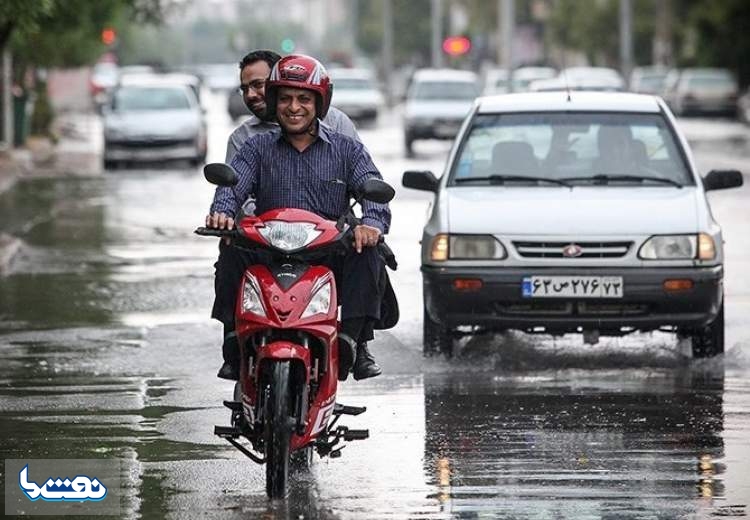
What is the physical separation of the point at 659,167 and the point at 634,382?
76.8 inches

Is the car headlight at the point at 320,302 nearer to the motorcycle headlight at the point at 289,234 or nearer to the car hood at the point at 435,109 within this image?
the motorcycle headlight at the point at 289,234

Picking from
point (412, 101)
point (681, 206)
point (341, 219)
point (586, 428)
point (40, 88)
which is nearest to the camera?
point (341, 219)

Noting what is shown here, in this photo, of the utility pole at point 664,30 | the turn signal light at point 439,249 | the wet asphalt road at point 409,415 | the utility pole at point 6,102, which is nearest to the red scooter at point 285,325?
the wet asphalt road at point 409,415

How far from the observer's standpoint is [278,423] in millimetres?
7512

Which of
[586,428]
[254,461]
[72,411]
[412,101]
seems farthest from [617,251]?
[412,101]

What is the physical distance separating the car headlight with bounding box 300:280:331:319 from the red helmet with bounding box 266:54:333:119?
775mm

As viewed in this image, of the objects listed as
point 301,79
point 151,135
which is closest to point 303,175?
point 301,79

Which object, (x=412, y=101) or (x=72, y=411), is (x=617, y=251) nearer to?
(x=72, y=411)

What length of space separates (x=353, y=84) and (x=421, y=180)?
43965mm

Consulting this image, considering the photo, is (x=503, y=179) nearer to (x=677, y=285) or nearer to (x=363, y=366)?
(x=677, y=285)

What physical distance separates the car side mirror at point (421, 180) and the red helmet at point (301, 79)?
4055 mm

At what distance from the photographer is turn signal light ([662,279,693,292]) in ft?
37.3

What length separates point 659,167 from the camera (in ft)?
41.0

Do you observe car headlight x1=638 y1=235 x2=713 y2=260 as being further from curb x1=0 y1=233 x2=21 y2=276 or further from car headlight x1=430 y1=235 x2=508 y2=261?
curb x1=0 y1=233 x2=21 y2=276
